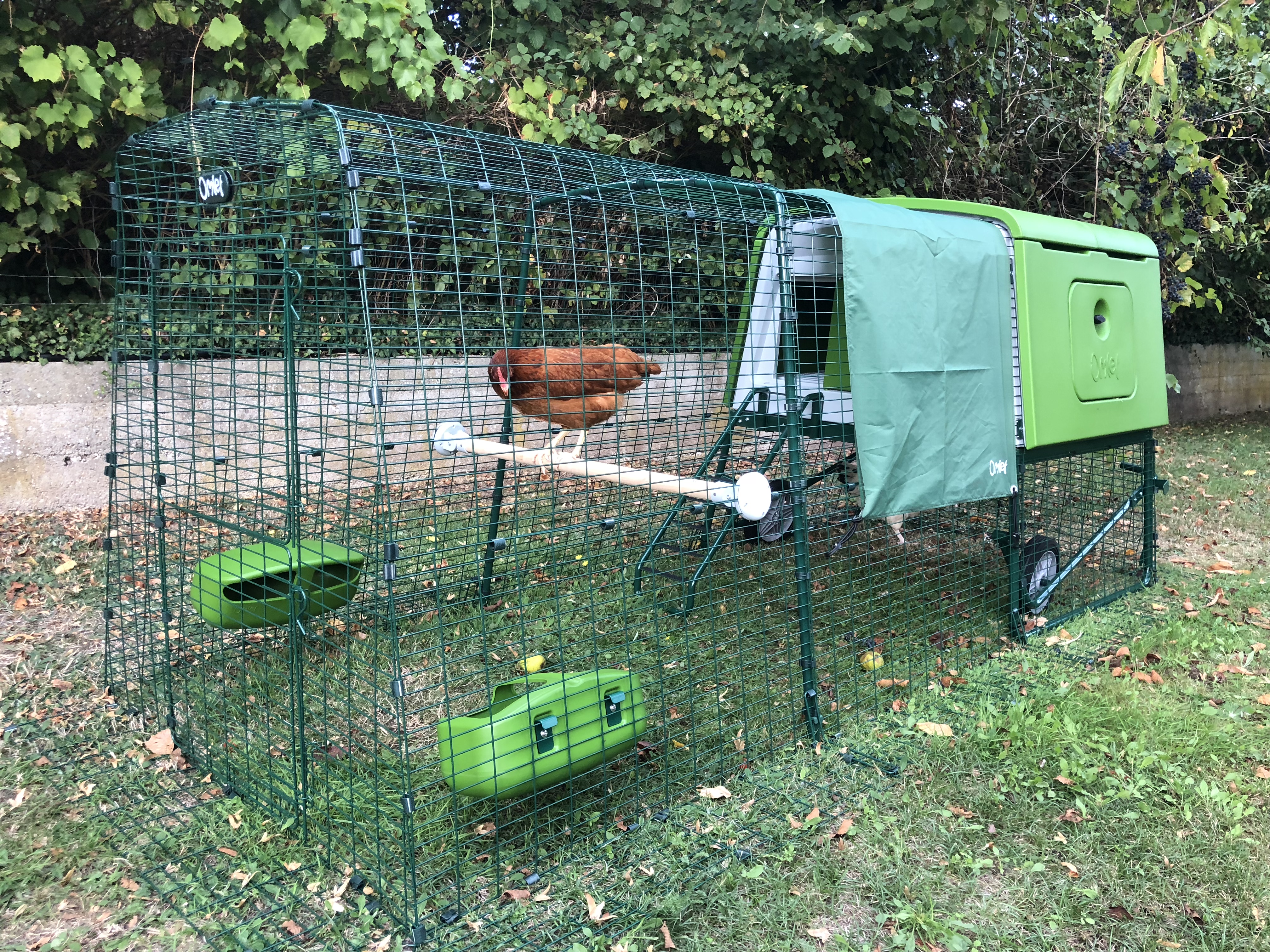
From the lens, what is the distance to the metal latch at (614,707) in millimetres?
2721

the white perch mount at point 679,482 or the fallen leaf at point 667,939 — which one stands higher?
the white perch mount at point 679,482

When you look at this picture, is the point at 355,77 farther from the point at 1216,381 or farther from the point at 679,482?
the point at 1216,381

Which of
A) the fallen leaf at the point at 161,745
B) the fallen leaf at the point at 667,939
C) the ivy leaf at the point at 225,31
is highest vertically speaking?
the ivy leaf at the point at 225,31

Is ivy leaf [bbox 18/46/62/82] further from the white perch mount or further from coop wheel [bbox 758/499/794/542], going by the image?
coop wheel [bbox 758/499/794/542]

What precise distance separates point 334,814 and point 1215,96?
7980 mm

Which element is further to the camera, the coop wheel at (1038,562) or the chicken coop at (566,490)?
the coop wheel at (1038,562)

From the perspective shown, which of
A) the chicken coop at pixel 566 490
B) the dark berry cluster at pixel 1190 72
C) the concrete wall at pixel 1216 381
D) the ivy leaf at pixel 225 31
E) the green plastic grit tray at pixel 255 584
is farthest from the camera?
the concrete wall at pixel 1216 381

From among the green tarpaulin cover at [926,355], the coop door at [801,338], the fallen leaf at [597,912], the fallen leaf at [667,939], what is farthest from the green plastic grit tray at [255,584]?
the green tarpaulin cover at [926,355]

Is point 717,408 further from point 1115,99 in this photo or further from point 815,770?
point 1115,99

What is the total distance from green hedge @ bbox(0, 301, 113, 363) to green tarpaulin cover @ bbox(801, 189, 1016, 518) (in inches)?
188

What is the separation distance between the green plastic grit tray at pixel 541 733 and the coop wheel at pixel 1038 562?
105 inches

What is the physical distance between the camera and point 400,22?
208 inches

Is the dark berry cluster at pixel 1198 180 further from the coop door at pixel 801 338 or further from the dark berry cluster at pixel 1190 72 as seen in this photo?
the coop door at pixel 801 338

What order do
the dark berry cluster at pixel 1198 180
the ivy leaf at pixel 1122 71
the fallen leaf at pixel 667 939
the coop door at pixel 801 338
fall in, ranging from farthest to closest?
the dark berry cluster at pixel 1198 180 → the coop door at pixel 801 338 → the ivy leaf at pixel 1122 71 → the fallen leaf at pixel 667 939
